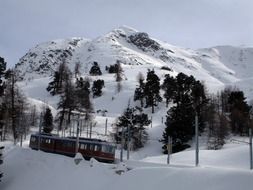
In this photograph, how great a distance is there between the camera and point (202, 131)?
70.1 meters

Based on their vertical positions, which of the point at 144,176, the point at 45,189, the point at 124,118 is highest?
the point at 124,118

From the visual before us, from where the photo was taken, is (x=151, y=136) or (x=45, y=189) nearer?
(x=45, y=189)

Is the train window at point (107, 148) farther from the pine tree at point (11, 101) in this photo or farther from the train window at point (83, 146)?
the pine tree at point (11, 101)

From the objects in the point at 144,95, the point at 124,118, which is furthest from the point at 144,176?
the point at 144,95

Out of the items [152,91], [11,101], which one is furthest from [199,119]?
[11,101]

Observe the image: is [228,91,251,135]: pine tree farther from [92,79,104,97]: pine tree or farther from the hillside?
[92,79,104,97]: pine tree

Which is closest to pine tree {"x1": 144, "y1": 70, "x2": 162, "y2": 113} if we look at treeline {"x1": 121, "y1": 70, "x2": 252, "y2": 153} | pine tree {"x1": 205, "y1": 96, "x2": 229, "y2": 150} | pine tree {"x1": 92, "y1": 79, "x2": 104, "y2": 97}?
treeline {"x1": 121, "y1": 70, "x2": 252, "y2": 153}

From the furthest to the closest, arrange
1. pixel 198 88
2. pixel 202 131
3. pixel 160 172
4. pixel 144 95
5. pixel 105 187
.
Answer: pixel 144 95 → pixel 198 88 → pixel 202 131 → pixel 105 187 → pixel 160 172

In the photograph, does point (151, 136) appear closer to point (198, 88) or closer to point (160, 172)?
point (198, 88)

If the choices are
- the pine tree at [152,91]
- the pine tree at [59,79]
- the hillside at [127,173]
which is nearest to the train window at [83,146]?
the hillside at [127,173]

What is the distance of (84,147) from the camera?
4581 centimetres

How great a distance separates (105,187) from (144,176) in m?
4.24

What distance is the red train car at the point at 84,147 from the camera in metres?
44.8

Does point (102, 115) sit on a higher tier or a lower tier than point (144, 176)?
higher
